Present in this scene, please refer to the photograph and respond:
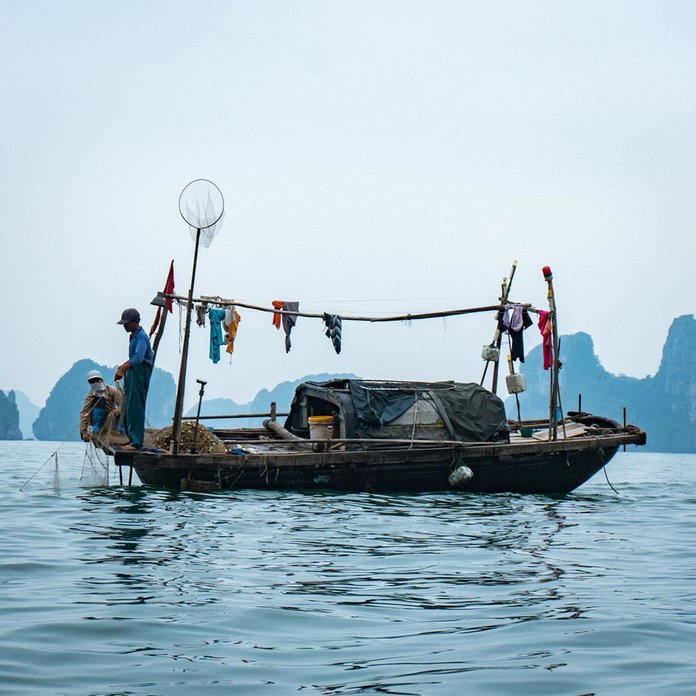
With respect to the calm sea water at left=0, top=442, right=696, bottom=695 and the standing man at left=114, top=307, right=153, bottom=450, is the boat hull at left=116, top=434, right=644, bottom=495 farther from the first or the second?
the calm sea water at left=0, top=442, right=696, bottom=695

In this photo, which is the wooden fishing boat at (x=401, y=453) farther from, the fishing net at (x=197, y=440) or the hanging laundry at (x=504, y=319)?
the hanging laundry at (x=504, y=319)

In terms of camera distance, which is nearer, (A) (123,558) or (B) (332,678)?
(B) (332,678)

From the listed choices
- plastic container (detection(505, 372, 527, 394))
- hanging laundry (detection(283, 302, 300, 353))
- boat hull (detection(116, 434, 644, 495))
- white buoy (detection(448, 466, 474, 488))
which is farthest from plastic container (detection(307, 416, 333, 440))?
plastic container (detection(505, 372, 527, 394))

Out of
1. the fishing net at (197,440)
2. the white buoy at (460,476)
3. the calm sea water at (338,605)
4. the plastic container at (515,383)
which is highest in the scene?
the plastic container at (515,383)

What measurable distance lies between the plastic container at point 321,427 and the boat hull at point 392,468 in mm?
1233

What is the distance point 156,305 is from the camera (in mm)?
15711

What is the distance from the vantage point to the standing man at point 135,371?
14125 millimetres

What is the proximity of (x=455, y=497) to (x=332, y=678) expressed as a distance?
10.7m

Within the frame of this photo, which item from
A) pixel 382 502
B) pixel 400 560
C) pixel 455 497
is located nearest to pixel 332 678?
pixel 400 560

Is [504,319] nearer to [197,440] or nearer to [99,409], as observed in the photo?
[197,440]

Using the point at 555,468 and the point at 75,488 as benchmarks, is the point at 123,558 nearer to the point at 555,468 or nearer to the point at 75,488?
the point at 75,488

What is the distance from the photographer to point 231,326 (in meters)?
16.3

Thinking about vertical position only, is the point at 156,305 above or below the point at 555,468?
above

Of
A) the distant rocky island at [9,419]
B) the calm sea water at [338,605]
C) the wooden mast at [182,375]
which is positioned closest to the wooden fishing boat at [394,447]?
the wooden mast at [182,375]
